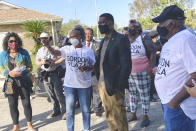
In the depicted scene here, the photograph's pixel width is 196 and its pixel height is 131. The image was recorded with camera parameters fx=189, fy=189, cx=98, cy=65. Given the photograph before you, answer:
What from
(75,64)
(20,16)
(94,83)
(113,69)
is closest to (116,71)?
(113,69)

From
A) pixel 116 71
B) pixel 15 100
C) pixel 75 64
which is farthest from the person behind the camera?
pixel 15 100

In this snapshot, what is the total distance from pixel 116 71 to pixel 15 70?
205 cm

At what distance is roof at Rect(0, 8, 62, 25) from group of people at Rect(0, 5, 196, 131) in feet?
38.3

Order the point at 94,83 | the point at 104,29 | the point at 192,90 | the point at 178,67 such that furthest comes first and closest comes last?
the point at 94,83 < the point at 104,29 < the point at 178,67 < the point at 192,90

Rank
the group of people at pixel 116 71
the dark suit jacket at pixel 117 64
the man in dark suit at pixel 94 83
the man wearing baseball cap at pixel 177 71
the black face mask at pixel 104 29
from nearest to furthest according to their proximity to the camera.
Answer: the man wearing baseball cap at pixel 177 71
the group of people at pixel 116 71
the dark suit jacket at pixel 117 64
the black face mask at pixel 104 29
the man in dark suit at pixel 94 83

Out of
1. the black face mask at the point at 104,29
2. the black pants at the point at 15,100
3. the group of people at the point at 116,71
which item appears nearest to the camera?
the group of people at the point at 116,71

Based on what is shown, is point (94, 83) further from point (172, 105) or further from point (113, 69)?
point (172, 105)

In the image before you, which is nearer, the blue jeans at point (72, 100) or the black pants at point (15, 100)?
the blue jeans at point (72, 100)

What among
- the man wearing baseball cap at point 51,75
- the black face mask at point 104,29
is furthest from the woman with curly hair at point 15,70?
the black face mask at point 104,29

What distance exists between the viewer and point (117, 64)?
260 centimetres

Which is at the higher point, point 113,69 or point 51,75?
point 113,69

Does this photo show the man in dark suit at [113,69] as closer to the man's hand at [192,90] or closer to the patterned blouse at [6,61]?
the man's hand at [192,90]

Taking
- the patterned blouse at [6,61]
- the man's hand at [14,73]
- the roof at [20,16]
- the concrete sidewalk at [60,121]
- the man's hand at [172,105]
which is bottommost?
the concrete sidewalk at [60,121]

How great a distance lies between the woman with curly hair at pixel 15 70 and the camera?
3561 millimetres
